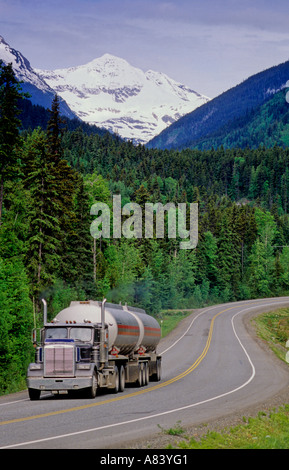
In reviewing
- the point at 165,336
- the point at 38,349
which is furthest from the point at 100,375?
the point at 165,336

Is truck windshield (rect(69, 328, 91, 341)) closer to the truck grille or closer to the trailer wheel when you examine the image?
the truck grille

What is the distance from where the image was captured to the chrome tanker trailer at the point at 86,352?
22.4 meters

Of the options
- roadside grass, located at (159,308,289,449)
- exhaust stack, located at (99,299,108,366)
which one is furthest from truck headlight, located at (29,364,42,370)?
roadside grass, located at (159,308,289,449)

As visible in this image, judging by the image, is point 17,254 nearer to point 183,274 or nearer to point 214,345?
point 214,345

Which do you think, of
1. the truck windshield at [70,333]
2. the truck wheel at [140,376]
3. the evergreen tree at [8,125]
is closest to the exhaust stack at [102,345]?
the truck windshield at [70,333]

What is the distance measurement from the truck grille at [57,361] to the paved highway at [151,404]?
1001mm

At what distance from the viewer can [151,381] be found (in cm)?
3291

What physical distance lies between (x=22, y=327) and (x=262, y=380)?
16.3 metres

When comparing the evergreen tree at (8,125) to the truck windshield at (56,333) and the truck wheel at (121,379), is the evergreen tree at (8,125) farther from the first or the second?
the truck windshield at (56,333)

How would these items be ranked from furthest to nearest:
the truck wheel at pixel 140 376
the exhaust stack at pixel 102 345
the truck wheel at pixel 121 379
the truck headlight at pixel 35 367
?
the truck wheel at pixel 140 376 < the truck wheel at pixel 121 379 < the exhaust stack at pixel 102 345 < the truck headlight at pixel 35 367

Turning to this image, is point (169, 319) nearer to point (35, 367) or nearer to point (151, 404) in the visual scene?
point (35, 367)

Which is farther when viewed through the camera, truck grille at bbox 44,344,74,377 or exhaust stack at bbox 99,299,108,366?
exhaust stack at bbox 99,299,108,366

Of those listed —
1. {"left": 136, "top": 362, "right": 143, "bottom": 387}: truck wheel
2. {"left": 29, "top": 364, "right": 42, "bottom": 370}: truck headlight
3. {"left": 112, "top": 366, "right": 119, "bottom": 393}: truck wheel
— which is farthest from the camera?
{"left": 136, "top": 362, "right": 143, "bottom": 387}: truck wheel

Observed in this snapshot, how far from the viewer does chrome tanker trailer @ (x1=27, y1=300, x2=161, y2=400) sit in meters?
22.4
